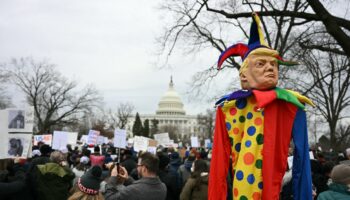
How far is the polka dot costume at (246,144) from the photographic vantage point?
374 centimetres

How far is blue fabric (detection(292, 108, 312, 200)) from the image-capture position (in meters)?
3.68

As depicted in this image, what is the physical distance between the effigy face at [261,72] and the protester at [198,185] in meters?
2.88

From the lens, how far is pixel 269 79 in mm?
3873

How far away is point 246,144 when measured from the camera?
3844 mm

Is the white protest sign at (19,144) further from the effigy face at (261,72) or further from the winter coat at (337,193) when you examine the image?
the winter coat at (337,193)

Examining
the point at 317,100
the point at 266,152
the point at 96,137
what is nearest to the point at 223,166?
the point at 266,152

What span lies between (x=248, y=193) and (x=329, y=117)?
75.8 ft

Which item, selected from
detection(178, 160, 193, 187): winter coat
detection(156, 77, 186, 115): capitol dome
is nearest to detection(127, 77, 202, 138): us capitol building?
detection(156, 77, 186, 115): capitol dome

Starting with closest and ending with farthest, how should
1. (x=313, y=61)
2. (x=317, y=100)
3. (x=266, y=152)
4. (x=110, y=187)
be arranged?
(x=266, y=152) < (x=110, y=187) < (x=313, y=61) < (x=317, y=100)

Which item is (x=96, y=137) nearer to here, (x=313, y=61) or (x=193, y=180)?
(x=193, y=180)

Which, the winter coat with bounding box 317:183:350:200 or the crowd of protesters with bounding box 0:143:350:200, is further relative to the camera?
the crowd of protesters with bounding box 0:143:350:200

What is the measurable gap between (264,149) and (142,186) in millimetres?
1891

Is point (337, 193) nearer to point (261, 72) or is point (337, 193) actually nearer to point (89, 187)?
point (261, 72)

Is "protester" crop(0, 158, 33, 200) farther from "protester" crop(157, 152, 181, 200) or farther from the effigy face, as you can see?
the effigy face
